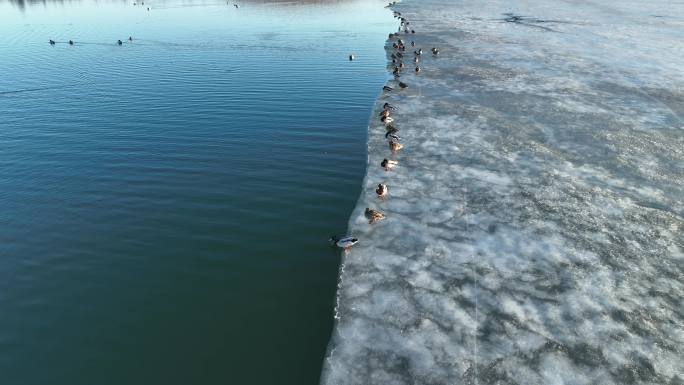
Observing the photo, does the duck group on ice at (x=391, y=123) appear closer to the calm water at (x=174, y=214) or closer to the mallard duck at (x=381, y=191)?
the mallard duck at (x=381, y=191)

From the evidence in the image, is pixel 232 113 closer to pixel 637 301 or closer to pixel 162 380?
pixel 162 380

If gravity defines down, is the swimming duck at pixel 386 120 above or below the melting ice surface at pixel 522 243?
above

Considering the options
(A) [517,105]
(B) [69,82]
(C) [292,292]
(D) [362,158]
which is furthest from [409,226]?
(B) [69,82]

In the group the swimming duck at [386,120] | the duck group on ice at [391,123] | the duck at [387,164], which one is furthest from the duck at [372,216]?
the swimming duck at [386,120]

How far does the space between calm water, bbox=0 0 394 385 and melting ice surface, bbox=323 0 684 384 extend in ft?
5.40

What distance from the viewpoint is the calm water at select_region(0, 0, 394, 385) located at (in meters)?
11.2

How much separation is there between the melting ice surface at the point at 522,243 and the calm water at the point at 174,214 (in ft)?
5.40

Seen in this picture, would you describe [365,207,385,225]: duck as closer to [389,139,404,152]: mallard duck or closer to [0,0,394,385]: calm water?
[0,0,394,385]: calm water

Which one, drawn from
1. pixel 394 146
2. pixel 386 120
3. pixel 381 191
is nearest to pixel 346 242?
pixel 381 191

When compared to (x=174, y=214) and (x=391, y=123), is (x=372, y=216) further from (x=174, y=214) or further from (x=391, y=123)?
(x=391, y=123)

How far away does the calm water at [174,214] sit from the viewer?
440 inches

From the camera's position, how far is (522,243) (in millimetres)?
14359

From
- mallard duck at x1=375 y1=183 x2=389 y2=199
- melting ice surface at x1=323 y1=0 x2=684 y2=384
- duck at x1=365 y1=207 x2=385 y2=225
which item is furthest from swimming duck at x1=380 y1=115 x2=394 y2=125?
duck at x1=365 y1=207 x2=385 y2=225

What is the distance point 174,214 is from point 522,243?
39.7 feet
